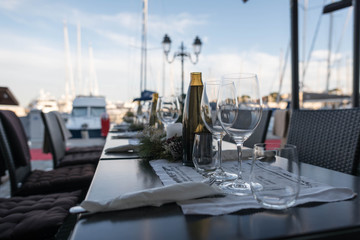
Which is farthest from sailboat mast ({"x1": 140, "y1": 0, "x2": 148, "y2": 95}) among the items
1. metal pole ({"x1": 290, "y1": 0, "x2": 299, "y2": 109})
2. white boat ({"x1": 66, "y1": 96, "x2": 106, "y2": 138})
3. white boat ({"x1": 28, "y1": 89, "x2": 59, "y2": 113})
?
metal pole ({"x1": 290, "y1": 0, "x2": 299, "y2": 109})

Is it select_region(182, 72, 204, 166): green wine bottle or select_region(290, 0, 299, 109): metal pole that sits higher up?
select_region(290, 0, 299, 109): metal pole

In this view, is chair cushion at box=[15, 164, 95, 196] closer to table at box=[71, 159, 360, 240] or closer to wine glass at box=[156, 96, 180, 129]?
wine glass at box=[156, 96, 180, 129]

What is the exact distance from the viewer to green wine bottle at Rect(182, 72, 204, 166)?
2.99 feet

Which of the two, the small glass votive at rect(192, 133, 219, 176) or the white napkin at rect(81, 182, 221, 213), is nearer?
the white napkin at rect(81, 182, 221, 213)

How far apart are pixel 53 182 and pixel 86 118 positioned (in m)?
7.46

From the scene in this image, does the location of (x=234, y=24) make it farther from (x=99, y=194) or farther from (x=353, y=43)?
(x=99, y=194)

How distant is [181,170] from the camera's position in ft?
2.69

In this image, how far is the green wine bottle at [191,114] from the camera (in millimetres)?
912

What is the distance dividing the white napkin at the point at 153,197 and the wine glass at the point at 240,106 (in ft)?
0.36

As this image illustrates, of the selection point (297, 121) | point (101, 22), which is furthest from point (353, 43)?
point (101, 22)

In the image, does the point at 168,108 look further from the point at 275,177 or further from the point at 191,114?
the point at 275,177

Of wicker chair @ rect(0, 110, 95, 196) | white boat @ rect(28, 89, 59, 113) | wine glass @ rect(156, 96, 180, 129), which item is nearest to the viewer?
wine glass @ rect(156, 96, 180, 129)

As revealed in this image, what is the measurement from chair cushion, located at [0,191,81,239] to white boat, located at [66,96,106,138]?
710cm

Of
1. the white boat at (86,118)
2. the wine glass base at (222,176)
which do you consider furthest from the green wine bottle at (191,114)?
the white boat at (86,118)
